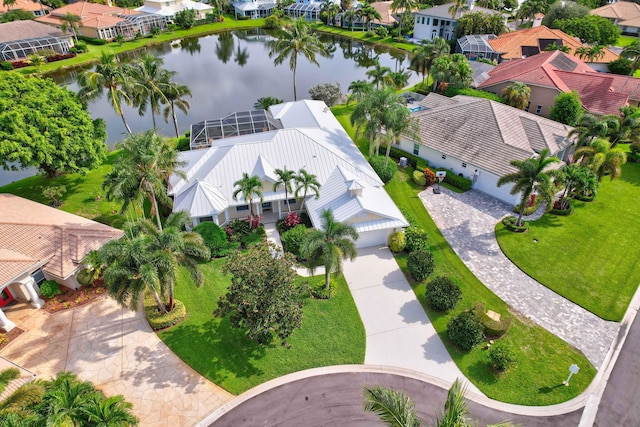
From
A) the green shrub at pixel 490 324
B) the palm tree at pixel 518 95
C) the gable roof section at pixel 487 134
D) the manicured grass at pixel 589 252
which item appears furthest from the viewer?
the palm tree at pixel 518 95

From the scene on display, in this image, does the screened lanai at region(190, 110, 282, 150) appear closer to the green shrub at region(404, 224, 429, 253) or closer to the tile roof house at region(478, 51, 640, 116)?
the green shrub at region(404, 224, 429, 253)

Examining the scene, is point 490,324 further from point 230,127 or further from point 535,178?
point 230,127

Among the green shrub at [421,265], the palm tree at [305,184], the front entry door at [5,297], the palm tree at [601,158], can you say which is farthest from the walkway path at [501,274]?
the front entry door at [5,297]

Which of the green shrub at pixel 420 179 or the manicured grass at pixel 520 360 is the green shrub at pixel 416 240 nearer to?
the manicured grass at pixel 520 360

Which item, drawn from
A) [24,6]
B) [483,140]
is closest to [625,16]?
[483,140]

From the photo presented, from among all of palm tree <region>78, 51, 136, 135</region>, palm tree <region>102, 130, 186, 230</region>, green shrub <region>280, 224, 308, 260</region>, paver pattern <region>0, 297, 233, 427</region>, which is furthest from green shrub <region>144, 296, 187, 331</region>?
palm tree <region>78, 51, 136, 135</region>

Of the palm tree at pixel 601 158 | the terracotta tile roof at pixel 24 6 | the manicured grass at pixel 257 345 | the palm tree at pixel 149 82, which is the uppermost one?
the terracotta tile roof at pixel 24 6

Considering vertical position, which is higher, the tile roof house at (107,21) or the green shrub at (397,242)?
the tile roof house at (107,21)
